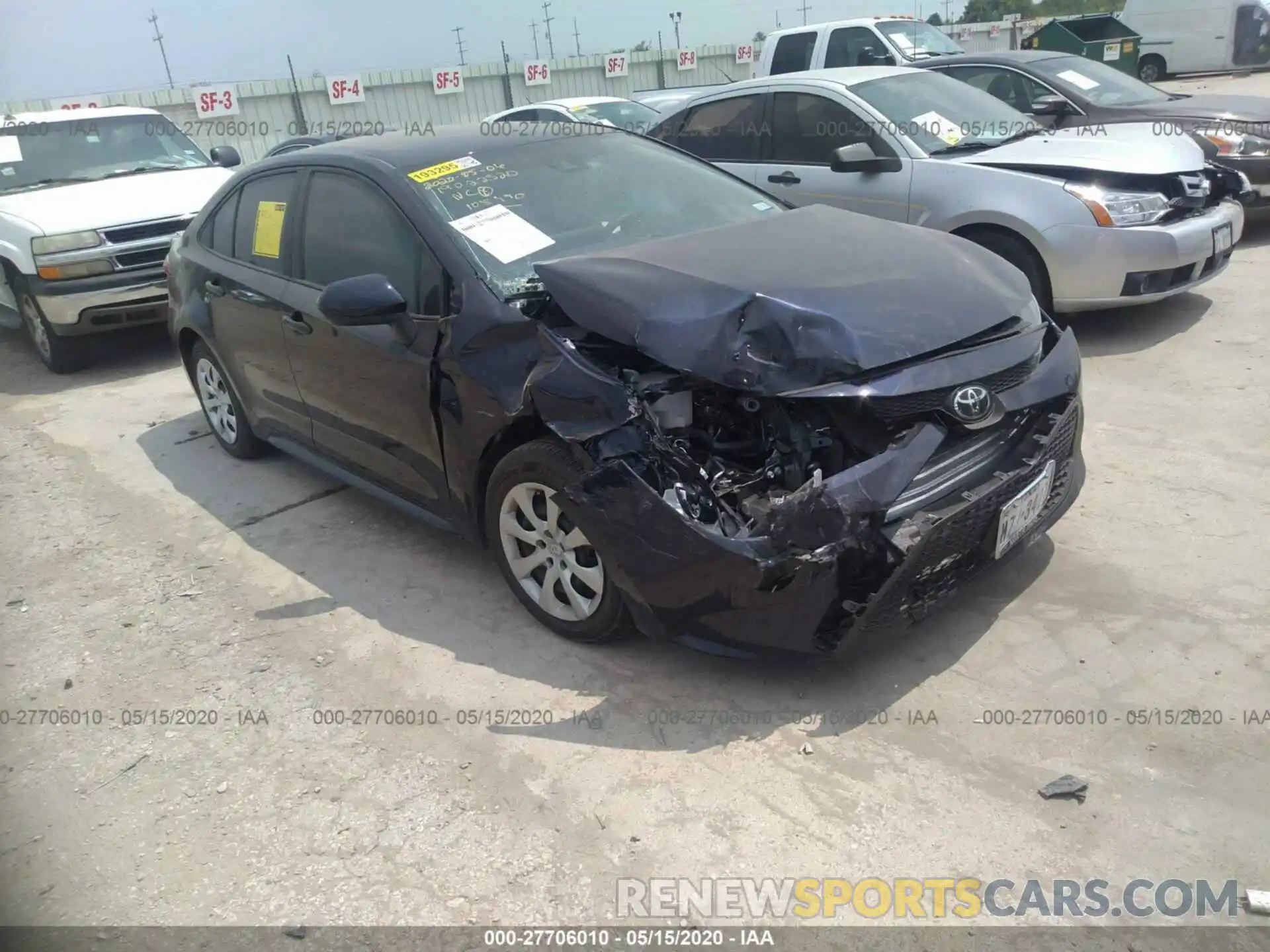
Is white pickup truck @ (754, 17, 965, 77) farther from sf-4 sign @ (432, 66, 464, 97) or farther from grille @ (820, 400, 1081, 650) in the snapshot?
sf-4 sign @ (432, 66, 464, 97)

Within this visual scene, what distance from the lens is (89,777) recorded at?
3.16 metres

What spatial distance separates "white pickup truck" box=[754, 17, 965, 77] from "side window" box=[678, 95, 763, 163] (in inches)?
145

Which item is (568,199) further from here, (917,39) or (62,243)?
(917,39)

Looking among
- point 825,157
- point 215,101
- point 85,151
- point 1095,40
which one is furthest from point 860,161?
point 1095,40

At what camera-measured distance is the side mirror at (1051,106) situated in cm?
753

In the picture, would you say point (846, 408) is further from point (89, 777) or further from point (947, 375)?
point (89, 777)

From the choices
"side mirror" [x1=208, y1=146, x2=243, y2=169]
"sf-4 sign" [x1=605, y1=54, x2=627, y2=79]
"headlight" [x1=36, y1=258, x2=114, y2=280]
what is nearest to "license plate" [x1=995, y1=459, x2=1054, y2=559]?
"headlight" [x1=36, y1=258, x2=114, y2=280]

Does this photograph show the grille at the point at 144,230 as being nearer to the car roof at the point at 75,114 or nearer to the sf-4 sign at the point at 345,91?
the car roof at the point at 75,114

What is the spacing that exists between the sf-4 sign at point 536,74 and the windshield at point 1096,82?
1638 cm

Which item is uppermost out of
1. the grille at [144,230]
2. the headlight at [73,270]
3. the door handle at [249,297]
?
the grille at [144,230]

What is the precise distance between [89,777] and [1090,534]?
3754 millimetres

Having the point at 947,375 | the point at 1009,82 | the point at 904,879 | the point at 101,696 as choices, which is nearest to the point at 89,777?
the point at 101,696

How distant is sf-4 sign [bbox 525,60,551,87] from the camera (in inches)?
890

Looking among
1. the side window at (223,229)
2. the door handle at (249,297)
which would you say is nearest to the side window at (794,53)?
the side window at (223,229)
